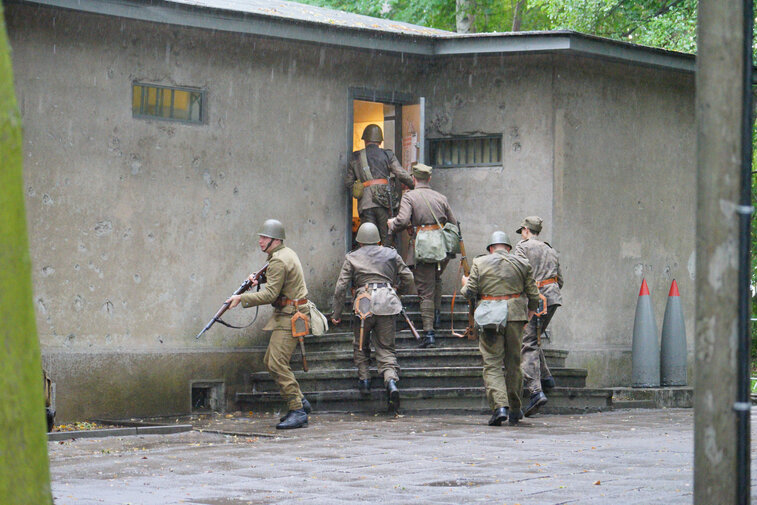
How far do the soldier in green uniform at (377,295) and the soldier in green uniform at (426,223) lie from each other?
648mm

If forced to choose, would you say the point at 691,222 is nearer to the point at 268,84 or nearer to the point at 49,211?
the point at 268,84

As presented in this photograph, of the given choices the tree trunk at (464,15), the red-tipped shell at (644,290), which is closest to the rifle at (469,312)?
the red-tipped shell at (644,290)

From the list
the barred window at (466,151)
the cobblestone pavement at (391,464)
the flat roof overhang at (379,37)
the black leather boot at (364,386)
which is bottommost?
the cobblestone pavement at (391,464)

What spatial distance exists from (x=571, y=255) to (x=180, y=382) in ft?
17.1

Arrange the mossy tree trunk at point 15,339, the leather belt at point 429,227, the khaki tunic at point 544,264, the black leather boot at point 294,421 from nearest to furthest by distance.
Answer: the mossy tree trunk at point 15,339 < the black leather boot at point 294,421 < the khaki tunic at point 544,264 < the leather belt at point 429,227

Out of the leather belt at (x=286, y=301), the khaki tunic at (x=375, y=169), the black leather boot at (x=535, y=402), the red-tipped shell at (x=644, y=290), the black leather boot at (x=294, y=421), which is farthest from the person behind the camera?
the red-tipped shell at (x=644, y=290)

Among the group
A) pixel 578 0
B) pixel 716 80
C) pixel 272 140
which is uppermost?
pixel 578 0

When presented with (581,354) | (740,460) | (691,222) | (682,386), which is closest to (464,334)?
(581,354)

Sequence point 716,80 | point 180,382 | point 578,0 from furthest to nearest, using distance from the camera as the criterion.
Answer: point 578,0, point 180,382, point 716,80

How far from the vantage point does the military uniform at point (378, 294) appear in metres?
13.0

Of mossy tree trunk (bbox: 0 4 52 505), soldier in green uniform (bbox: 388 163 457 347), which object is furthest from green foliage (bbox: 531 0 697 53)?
mossy tree trunk (bbox: 0 4 52 505)

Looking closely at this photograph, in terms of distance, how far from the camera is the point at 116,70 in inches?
527

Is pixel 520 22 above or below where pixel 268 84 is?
above

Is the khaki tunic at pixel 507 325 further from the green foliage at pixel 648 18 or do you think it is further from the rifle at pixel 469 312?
the green foliage at pixel 648 18
